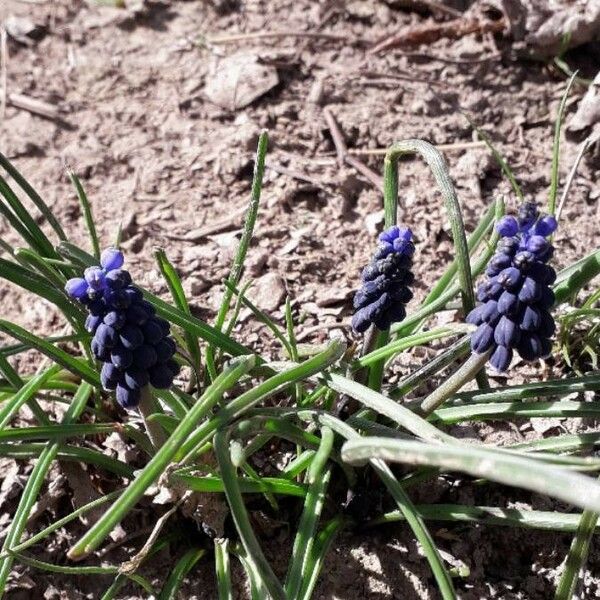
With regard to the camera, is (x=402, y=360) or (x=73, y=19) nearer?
(x=402, y=360)

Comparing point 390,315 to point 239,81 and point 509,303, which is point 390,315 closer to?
point 509,303

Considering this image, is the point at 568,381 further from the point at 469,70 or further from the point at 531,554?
the point at 469,70

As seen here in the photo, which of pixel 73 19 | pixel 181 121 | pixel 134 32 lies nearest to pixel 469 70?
pixel 181 121

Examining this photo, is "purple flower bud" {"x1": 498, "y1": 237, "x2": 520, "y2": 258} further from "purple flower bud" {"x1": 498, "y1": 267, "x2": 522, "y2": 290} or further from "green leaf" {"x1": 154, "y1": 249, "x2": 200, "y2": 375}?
"green leaf" {"x1": 154, "y1": 249, "x2": 200, "y2": 375}

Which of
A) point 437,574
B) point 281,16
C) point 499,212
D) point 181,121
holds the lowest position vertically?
point 437,574

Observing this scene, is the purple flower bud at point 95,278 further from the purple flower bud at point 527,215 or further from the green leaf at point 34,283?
the purple flower bud at point 527,215

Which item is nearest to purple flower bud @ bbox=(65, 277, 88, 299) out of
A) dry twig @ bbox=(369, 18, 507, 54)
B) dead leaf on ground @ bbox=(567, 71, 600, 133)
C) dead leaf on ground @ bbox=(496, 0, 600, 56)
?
dead leaf on ground @ bbox=(567, 71, 600, 133)

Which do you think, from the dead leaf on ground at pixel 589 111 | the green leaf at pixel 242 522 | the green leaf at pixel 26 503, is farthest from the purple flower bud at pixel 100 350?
the dead leaf on ground at pixel 589 111
